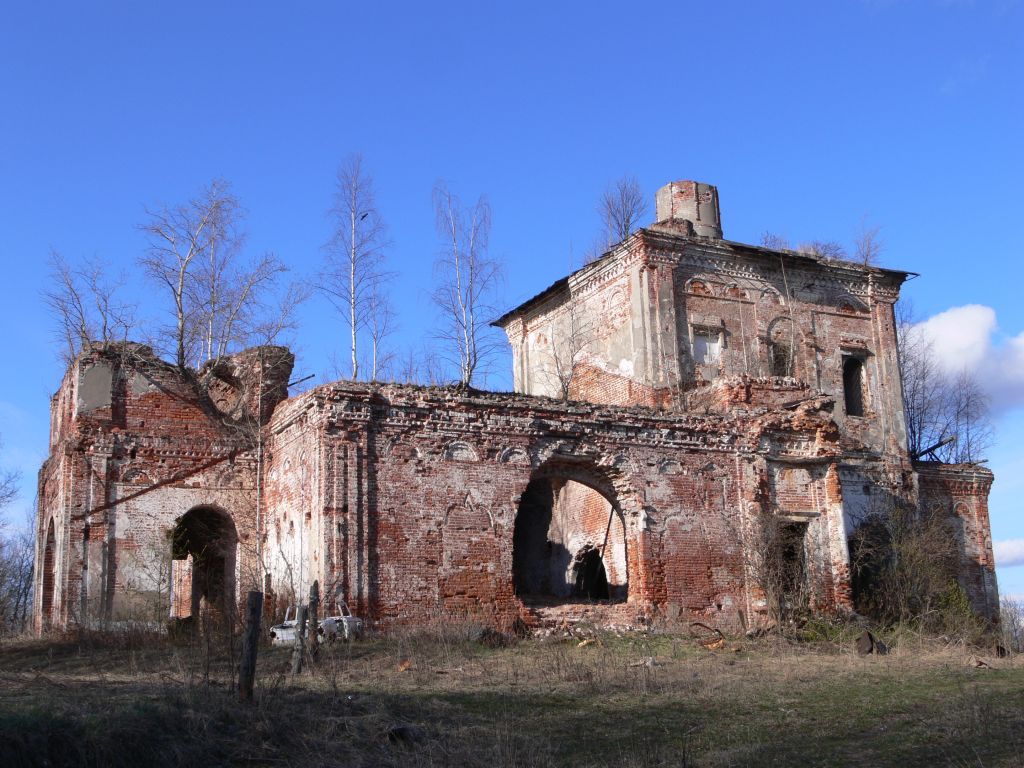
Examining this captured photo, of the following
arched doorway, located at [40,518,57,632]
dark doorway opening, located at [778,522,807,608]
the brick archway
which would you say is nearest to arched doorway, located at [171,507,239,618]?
arched doorway, located at [40,518,57,632]

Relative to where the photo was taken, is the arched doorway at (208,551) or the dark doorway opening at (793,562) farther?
the arched doorway at (208,551)

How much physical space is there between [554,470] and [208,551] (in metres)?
7.07

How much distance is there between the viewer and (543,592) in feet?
80.2

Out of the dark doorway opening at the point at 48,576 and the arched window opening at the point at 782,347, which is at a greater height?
the arched window opening at the point at 782,347

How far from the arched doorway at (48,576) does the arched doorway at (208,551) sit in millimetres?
2099

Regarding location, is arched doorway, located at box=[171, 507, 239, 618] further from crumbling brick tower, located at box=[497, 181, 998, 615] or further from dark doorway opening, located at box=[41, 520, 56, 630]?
crumbling brick tower, located at box=[497, 181, 998, 615]

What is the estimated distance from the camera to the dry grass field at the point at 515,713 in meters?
9.13

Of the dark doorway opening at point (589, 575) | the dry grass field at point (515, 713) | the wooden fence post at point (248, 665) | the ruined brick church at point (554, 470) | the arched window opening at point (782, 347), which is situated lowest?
the dry grass field at point (515, 713)

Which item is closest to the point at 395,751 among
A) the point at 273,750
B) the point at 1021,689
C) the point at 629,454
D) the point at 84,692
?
the point at 273,750

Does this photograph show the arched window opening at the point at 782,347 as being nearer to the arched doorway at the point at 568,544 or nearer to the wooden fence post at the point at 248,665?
the arched doorway at the point at 568,544

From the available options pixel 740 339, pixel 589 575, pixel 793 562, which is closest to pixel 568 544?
pixel 589 575

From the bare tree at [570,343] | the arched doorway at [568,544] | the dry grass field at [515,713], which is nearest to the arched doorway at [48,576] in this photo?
the dry grass field at [515,713]

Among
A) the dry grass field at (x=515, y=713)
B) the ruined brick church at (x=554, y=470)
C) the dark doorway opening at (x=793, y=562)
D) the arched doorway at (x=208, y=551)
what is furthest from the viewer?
the arched doorway at (x=208, y=551)

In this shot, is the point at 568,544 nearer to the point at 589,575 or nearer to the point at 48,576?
the point at 589,575
